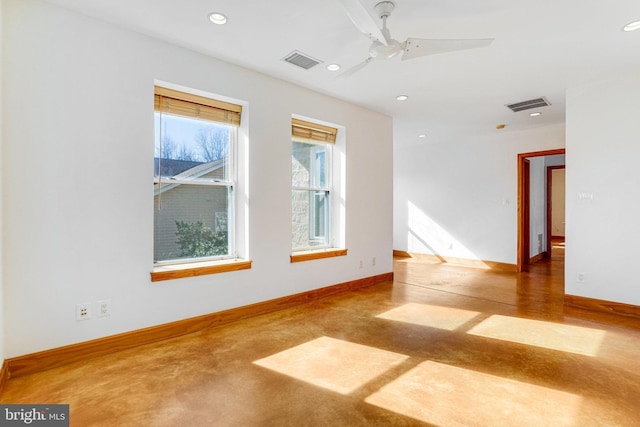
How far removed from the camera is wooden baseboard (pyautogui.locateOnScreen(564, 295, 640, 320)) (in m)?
3.45

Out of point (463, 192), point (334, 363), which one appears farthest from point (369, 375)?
point (463, 192)

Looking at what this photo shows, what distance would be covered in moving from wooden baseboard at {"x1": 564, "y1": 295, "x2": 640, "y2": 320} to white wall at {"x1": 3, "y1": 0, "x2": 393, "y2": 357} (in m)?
3.76

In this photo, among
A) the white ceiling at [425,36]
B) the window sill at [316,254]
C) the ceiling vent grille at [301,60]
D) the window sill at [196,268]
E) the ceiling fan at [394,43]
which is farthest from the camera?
the window sill at [316,254]

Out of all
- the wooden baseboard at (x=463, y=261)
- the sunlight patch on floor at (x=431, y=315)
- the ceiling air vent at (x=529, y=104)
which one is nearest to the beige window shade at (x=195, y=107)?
the sunlight patch on floor at (x=431, y=315)

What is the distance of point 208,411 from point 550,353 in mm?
2609

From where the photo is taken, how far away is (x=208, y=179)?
3.33m

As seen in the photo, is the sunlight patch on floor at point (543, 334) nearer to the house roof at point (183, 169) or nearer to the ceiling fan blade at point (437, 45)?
the ceiling fan blade at point (437, 45)

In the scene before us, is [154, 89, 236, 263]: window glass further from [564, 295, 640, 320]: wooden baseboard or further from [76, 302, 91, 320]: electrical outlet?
[564, 295, 640, 320]: wooden baseboard

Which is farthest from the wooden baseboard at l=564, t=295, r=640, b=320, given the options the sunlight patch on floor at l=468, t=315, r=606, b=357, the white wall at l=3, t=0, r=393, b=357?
the white wall at l=3, t=0, r=393, b=357

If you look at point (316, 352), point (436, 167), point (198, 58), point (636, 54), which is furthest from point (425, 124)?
point (316, 352)

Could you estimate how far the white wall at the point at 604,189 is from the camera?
3487 millimetres

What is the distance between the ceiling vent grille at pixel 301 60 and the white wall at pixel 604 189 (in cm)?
318

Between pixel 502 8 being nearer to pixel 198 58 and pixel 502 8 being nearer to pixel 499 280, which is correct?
pixel 198 58

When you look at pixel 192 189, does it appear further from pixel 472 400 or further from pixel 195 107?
pixel 472 400
